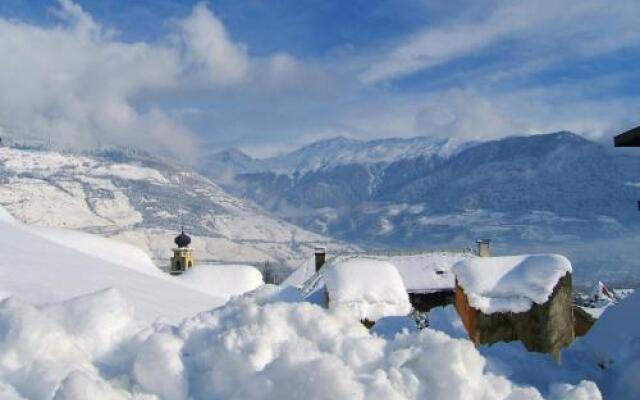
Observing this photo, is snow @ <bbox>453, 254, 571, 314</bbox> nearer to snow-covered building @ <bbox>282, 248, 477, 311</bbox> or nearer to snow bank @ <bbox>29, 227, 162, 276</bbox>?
snow bank @ <bbox>29, 227, 162, 276</bbox>

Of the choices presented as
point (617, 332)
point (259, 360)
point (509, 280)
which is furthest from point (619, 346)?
point (509, 280)

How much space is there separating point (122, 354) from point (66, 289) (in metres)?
3.26

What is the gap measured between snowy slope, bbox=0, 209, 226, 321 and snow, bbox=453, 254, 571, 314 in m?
4.05

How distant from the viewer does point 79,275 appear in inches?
408

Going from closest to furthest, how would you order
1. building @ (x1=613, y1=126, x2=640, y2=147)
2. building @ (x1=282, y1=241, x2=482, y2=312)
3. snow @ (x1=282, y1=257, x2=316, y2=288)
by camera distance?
building @ (x1=613, y1=126, x2=640, y2=147), building @ (x1=282, y1=241, x2=482, y2=312), snow @ (x1=282, y1=257, x2=316, y2=288)

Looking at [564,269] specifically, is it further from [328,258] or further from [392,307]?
[328,258]

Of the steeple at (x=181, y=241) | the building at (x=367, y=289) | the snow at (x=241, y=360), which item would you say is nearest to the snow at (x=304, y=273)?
the steeple at (x=181, y=241)

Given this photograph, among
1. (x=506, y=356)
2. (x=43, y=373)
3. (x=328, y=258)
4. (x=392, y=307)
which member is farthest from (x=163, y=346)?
(x=328, y=258)

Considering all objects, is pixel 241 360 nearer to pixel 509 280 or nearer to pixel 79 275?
pixel 79 275

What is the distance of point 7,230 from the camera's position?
1173cm

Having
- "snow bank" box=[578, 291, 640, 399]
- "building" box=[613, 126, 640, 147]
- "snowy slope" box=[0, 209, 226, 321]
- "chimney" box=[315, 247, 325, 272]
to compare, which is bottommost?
"chimney" box=[315, 247, 325, 272]

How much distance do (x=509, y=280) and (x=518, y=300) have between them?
38cm

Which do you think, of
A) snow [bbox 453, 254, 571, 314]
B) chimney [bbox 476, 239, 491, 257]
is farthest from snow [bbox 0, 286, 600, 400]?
chimney [bbox 476, 239, 491, 257]

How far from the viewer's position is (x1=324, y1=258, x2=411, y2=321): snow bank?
11505mm
